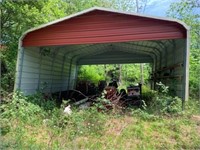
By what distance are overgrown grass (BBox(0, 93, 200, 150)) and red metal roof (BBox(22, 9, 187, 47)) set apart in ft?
8.06

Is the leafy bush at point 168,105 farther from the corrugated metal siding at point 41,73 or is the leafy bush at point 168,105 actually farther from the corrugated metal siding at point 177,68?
the corrugated metal siding at point 41,73

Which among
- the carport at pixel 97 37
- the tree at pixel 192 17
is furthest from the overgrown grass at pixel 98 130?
the tree at pixel 192 17

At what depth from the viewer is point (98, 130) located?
19.1 feet

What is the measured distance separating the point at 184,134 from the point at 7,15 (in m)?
8.66

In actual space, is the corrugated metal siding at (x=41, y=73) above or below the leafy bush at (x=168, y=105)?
above

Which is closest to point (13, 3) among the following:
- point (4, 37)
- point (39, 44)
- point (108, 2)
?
point (4, 37)

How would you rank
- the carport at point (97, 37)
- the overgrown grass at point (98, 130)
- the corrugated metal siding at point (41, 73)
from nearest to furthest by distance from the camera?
the overgrown grass at point (98, 130), the carport at point (97, 37), the corrugated metal siding at point (41, 73)

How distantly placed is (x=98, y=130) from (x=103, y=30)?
3.62 meters

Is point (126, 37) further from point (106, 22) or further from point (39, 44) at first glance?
point (39, 44)

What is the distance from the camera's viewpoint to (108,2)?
2667 cm

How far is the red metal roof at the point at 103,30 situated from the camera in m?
7.64

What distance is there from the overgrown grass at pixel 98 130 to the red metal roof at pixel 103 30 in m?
2.46

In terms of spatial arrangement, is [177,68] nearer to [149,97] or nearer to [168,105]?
[168,105]

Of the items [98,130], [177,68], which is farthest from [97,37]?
[98,130]
